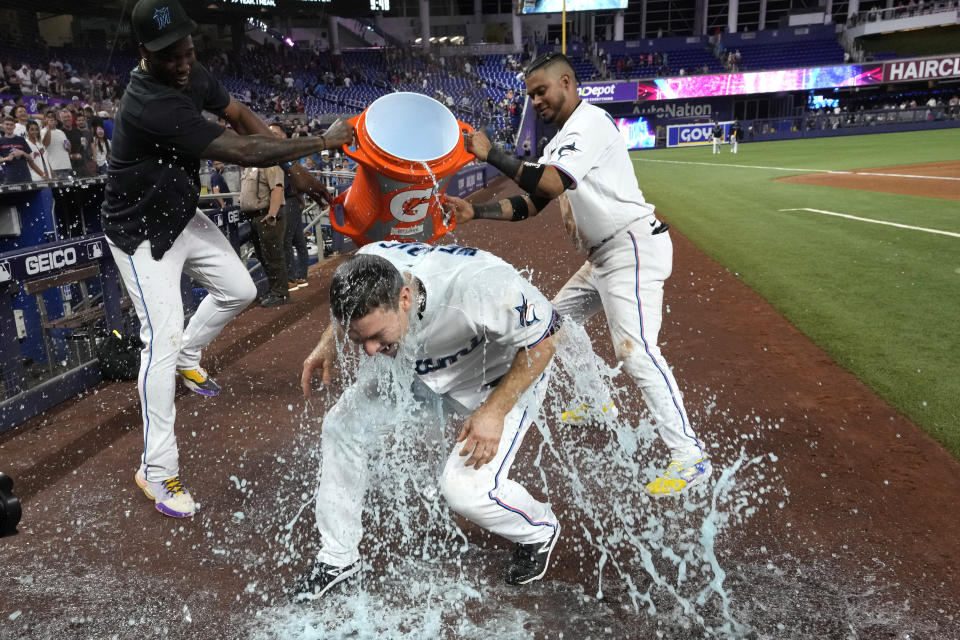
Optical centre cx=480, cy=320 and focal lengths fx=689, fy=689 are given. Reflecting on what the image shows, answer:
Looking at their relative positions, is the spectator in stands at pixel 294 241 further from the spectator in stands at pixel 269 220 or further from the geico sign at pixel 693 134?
A: the geico sign at pixel 693 134

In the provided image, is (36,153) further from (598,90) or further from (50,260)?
(598,90)

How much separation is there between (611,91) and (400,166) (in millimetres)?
42977

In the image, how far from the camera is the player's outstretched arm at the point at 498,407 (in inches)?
96.2

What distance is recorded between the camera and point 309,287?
9.21 meters

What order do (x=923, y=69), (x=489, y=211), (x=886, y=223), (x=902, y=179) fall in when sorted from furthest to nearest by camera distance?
(x=923, y=69)
(x=902, y=179)
(x=886, y=223)
(x=489, y=211)

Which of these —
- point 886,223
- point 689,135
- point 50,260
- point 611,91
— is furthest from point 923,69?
point 50,260

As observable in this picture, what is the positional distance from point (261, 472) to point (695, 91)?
4423 centimetres

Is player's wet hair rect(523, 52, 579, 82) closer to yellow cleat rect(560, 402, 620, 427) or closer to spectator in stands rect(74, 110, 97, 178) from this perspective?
yellow cleat rect(560, 402, 620, 427)

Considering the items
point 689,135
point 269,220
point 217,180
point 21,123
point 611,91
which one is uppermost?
point 611,91

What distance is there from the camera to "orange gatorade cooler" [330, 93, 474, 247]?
260 centimetres

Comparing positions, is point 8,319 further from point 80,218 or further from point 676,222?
point 676,222

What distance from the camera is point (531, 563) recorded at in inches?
111

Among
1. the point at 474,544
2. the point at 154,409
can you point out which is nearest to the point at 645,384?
the point at 474,544

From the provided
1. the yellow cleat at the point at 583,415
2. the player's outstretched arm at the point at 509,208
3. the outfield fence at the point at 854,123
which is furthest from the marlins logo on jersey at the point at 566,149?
the outfield fence at the point at 854,123
